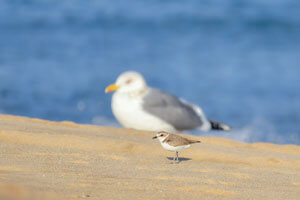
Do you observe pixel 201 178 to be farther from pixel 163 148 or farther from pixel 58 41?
→ pixel 58 41

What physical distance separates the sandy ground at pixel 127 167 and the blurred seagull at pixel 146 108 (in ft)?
6.19

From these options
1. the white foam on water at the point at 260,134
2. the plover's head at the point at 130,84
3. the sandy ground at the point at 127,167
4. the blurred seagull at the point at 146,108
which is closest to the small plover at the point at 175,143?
the sandy ground at the point at 127,167

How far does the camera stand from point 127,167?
207 inches

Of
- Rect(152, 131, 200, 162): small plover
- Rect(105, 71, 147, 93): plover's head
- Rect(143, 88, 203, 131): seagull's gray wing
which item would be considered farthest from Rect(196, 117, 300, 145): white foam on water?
Rect(152, 131, 200, 162): small plover

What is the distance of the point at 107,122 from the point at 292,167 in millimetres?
6998

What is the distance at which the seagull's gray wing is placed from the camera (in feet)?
30.8

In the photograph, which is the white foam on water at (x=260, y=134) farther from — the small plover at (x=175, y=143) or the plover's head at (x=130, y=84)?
the small plover at (x=175, y=143)

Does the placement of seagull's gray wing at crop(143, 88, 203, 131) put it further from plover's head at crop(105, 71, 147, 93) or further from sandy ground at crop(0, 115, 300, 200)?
sandy ground at crop(0, 115, 300, 200)

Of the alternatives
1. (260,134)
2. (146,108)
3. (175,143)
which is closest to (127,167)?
(175,143)

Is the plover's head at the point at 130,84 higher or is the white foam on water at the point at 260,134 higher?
the white foam on water at the point at 260,134

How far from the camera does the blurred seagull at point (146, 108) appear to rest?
9.38 meters

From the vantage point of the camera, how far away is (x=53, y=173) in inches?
186

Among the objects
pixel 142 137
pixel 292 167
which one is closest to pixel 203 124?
pixel 142 137

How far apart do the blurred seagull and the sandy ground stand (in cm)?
189
